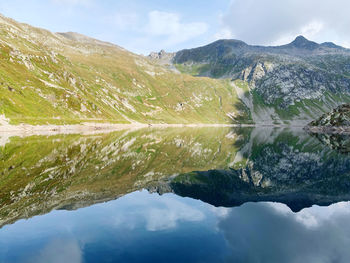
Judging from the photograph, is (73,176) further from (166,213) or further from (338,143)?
(338,143)

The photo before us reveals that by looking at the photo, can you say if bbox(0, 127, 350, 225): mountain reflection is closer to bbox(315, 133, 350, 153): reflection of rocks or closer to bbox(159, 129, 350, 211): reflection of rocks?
bbox(159, 129, 350, 211): reflection of rocks

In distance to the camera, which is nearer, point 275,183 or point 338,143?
point 275,183

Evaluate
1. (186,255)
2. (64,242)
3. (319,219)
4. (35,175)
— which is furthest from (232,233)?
(35,175)

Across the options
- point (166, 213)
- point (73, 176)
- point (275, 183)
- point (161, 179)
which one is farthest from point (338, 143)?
point (73, 176)

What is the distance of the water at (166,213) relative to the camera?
16.0 meters

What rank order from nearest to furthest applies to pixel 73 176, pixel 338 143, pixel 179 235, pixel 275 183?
1. pixel 179 235
2. pixel 73 176
3. pixel 275 183
4. pixel 338 143

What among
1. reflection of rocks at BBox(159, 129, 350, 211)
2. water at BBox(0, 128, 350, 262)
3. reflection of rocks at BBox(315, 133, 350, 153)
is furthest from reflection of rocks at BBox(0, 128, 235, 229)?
reflection of rocks at BBox(315, 133, 350, 153)

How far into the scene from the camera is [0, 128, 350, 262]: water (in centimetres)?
1600

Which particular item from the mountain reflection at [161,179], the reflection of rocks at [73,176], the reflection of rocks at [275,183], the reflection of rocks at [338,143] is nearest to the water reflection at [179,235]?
the mountain reflection at [161,179]

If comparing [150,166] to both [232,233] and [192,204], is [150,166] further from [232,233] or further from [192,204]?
[232,233]

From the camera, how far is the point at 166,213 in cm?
2356

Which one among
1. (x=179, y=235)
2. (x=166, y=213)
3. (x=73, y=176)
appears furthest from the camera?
(x=73, y=176)

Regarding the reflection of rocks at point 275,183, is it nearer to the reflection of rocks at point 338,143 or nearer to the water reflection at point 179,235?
the water reflection at point 179,235

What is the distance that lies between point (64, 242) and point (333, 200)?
106 ft
